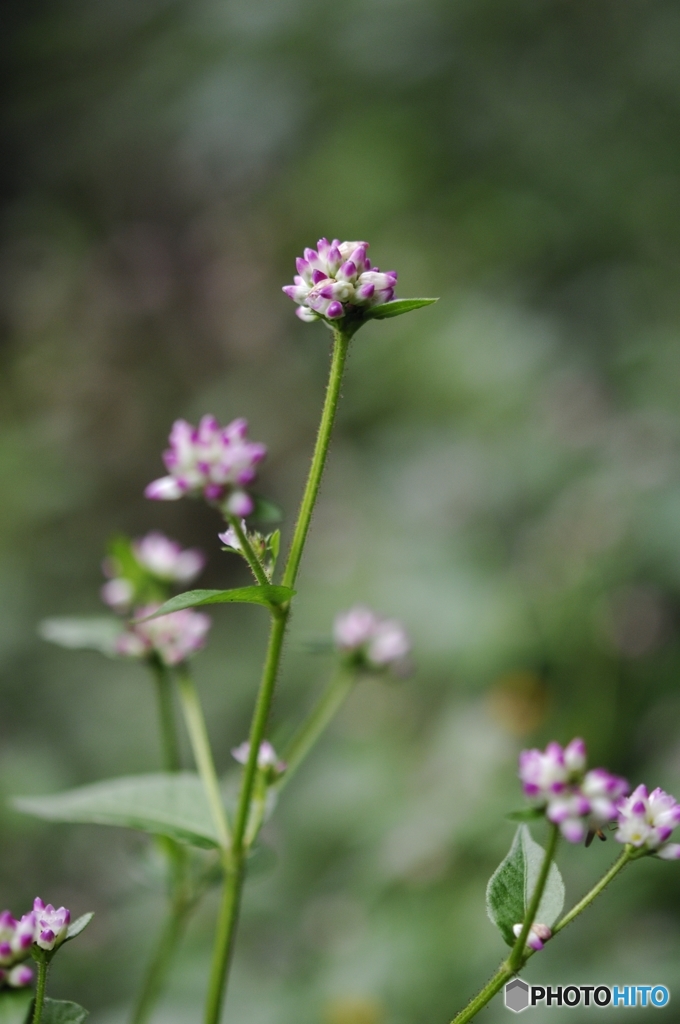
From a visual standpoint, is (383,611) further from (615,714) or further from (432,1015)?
(432,1015)

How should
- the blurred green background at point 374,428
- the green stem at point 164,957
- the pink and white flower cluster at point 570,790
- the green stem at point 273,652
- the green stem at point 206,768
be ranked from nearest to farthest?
the pink and white flower cluster at point 570,790, the green stem at point 273,652, the green stem at point 206,768, the green stem at point 164,957, the blurred green background at point 374,428

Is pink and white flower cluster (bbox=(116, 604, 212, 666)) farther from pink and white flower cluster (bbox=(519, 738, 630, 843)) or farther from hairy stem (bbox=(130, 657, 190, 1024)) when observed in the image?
pink and white flower cluster (bbox=(519, 738, 630, 843))

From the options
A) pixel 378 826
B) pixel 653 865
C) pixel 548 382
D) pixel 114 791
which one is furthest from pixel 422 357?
pixel 114 791

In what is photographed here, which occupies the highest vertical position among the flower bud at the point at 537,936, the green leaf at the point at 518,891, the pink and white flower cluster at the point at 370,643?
the pink and white flower cluster at the point at 370,643

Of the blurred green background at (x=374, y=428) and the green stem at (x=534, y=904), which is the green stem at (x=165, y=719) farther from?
the green stem at (x=534, y=904)

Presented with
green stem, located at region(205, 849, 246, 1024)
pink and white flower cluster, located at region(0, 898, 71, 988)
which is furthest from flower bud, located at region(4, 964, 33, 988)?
green stem, located at region(205, 849, 246, 1024)

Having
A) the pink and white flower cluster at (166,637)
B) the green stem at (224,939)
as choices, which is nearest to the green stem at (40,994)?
the green stem at (224,939)

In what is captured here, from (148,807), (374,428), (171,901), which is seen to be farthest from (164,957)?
(374,428)
